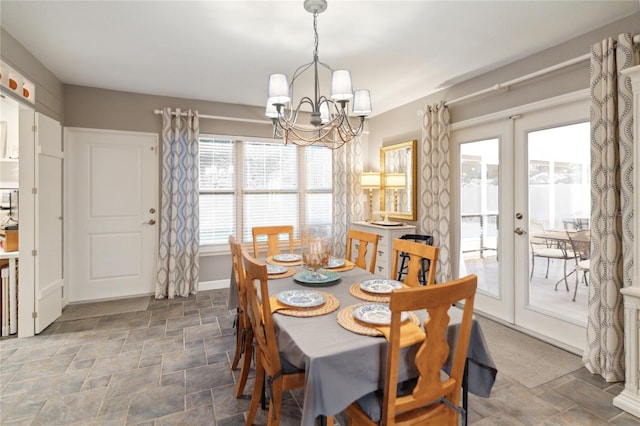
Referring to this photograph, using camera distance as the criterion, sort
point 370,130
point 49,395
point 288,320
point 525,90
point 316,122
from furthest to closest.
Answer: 1. point 370,130
2. point 525,90
3. point 316,122
4. point 49,395
5. point 288,320

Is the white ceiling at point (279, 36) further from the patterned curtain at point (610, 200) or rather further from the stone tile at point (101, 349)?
the stone tile at point (101, 349)

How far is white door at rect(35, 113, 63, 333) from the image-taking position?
10.0 feet

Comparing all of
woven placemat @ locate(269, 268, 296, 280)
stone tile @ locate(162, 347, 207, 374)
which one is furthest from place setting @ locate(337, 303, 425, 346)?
stone tile @ locate(162, 347, 207, 374)

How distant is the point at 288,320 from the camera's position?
1535 millimetres

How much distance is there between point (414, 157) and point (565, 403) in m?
2.98

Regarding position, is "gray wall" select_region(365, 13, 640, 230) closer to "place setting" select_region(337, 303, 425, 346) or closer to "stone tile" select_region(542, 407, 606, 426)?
"stone tile" select_region(542, 407, 606, 426)

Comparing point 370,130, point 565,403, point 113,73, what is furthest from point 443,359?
point 370,130

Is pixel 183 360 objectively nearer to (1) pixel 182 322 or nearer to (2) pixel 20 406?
(1) pixel 182 322

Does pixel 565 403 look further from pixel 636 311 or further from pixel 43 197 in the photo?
pixel 43 197

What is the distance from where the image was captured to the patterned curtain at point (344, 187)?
499cm

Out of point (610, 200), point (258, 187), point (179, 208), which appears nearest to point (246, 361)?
point (179, 208)

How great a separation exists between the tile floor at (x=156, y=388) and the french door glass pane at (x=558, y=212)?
2.33 ft

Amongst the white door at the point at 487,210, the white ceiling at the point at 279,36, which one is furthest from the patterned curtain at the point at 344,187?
the white door at the point at 487,210

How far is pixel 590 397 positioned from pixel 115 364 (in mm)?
3413
